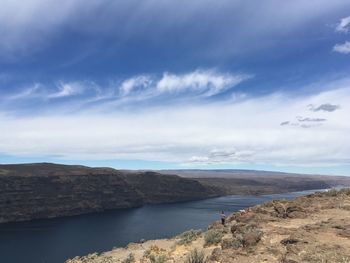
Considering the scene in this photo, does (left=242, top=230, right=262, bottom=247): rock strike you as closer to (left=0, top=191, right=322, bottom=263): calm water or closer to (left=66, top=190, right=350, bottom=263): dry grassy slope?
(left=66, top=190, right=350, bottom=263): dry grassy slope

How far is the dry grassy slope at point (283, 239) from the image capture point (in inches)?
615

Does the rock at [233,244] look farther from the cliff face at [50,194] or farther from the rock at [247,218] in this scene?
the cliff face at [50,194]

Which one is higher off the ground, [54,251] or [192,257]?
[192,257]

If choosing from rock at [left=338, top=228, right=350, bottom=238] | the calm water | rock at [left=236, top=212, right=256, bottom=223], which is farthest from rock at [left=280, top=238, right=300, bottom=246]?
the calm water

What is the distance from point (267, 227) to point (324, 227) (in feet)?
10.8

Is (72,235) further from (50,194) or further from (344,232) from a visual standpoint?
(344,232)

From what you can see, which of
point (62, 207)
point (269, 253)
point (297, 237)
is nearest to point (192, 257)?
point (269, 253)

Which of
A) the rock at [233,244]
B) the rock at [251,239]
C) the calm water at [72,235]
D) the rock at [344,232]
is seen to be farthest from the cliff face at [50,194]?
the rock at [344,232]

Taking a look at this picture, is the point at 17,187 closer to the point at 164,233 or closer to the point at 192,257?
the point at 164,233

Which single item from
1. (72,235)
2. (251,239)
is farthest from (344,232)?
(72,235)

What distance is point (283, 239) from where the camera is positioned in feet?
60.0

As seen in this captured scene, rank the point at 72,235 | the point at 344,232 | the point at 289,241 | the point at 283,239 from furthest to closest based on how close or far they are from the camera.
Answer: the point at 72,235 → the point at 344,232 → the point at 283,239 → the point at 289,241

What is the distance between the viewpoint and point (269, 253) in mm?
16688

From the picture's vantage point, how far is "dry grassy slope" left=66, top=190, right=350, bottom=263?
15.6 m
